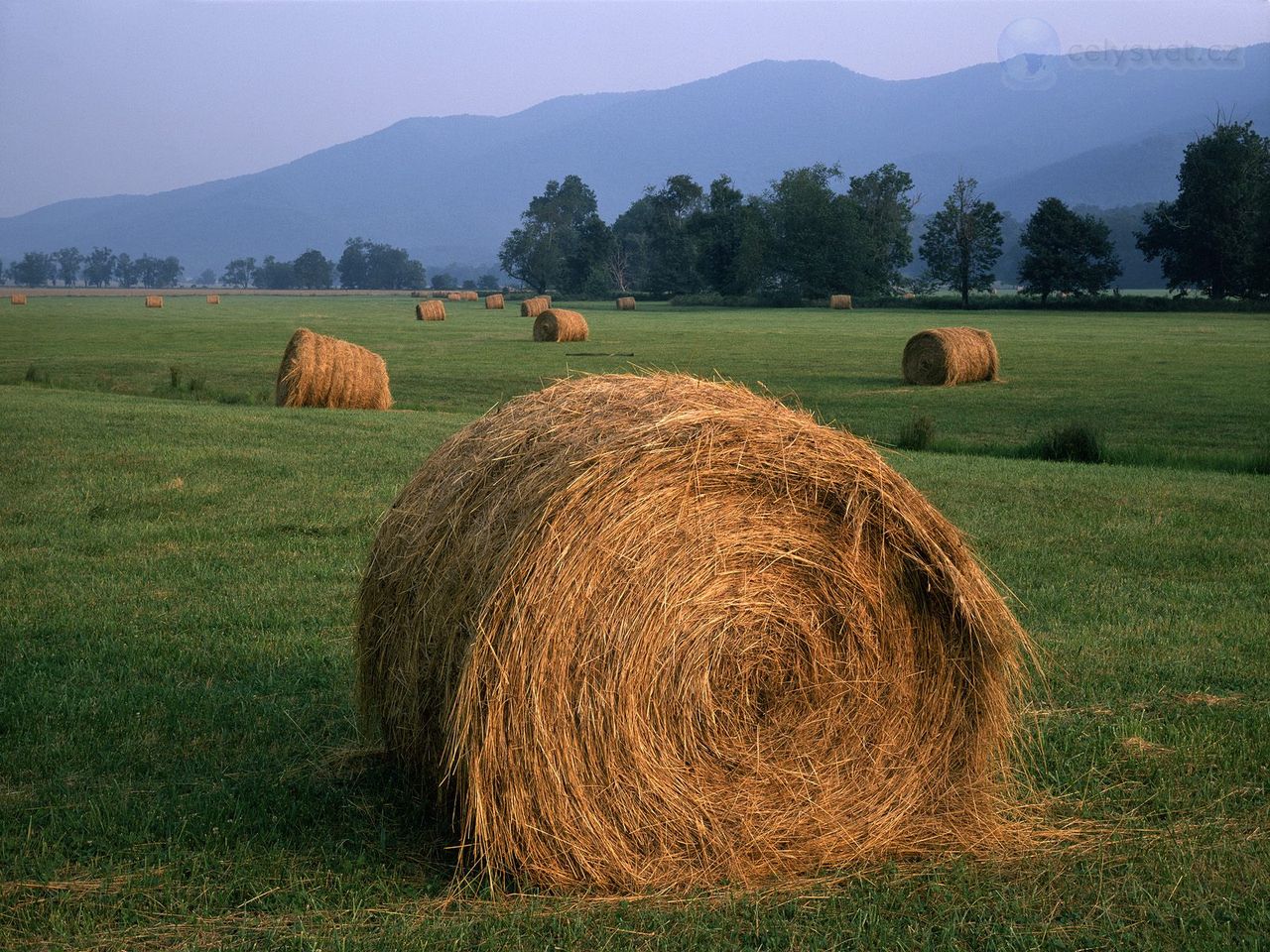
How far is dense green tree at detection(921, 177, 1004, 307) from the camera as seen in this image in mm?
97938

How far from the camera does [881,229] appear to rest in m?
116

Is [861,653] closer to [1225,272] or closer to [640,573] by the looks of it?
[640,573]

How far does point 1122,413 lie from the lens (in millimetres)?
22344

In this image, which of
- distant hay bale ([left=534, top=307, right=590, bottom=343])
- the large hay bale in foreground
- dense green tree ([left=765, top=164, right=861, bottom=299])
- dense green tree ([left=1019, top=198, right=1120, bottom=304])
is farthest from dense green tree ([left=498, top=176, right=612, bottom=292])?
the large hay bale in foreground

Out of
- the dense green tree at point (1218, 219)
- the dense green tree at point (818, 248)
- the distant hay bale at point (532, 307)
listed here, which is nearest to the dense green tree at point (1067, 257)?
the dense green tree at point (1218, 219)

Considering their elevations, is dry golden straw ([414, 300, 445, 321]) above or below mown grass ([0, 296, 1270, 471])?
above

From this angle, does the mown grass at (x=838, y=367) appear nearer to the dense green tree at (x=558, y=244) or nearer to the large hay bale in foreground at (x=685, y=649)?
the large hay bale in foreground at (x=685, y=649)

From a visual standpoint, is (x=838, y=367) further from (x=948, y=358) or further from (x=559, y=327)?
(x=559, y=327)

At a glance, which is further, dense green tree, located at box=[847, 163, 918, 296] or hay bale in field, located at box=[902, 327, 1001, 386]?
dense green tree, located at box=[847, 163, 918, 296]

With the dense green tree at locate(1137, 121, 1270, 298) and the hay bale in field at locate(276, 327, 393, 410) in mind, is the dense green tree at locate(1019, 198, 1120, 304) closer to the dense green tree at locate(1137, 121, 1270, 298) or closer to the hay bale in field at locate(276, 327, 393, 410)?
the dense green tree at locate(1137, 121, 1270, 298)

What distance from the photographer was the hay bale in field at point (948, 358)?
28.4 meters

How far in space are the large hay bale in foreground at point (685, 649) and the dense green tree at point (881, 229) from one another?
102 meters

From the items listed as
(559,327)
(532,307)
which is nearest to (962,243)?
(532,307)

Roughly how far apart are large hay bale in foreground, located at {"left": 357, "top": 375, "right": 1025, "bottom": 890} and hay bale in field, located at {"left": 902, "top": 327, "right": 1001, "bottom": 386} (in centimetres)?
2404
